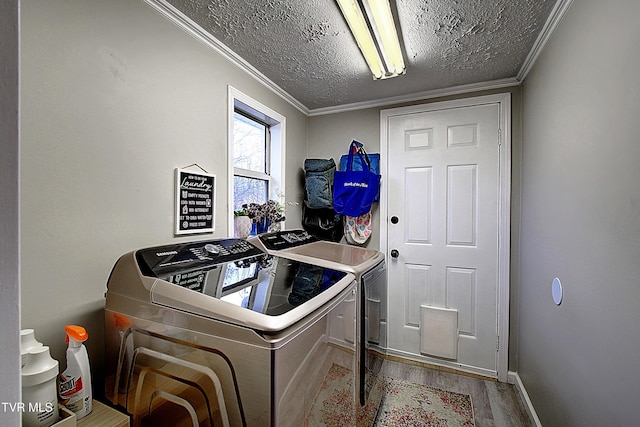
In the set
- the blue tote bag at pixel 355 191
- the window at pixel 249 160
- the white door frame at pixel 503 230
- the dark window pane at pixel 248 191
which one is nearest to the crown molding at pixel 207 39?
the window at pixel 249 160

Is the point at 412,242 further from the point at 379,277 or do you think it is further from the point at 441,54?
the point at 441,54

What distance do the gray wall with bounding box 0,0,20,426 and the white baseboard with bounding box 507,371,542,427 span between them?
234 centimetres

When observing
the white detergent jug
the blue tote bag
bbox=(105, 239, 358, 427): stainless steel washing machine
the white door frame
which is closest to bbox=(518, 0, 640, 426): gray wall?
the white door frame

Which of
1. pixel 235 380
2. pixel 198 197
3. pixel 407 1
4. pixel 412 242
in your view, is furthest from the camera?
pixel 412 242

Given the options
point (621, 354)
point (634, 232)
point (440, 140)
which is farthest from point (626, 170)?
point (440, 140)

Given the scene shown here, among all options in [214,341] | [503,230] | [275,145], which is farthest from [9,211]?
[503,230]

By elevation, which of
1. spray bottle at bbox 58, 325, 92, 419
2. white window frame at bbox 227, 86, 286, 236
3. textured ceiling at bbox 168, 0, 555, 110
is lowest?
spray bottle at bbox 58, 325, 92, 419

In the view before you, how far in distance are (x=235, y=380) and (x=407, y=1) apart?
1732 millimetres

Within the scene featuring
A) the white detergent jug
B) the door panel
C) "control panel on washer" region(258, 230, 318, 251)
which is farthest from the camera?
the door panel

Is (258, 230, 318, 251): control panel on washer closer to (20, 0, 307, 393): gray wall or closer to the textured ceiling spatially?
(20, 0, 307, 393): gray wall

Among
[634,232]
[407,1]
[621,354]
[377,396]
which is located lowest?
[377,396]

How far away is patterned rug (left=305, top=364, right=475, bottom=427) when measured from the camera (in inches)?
42.8

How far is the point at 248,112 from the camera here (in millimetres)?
2238

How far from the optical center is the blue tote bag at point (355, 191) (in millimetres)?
2500
